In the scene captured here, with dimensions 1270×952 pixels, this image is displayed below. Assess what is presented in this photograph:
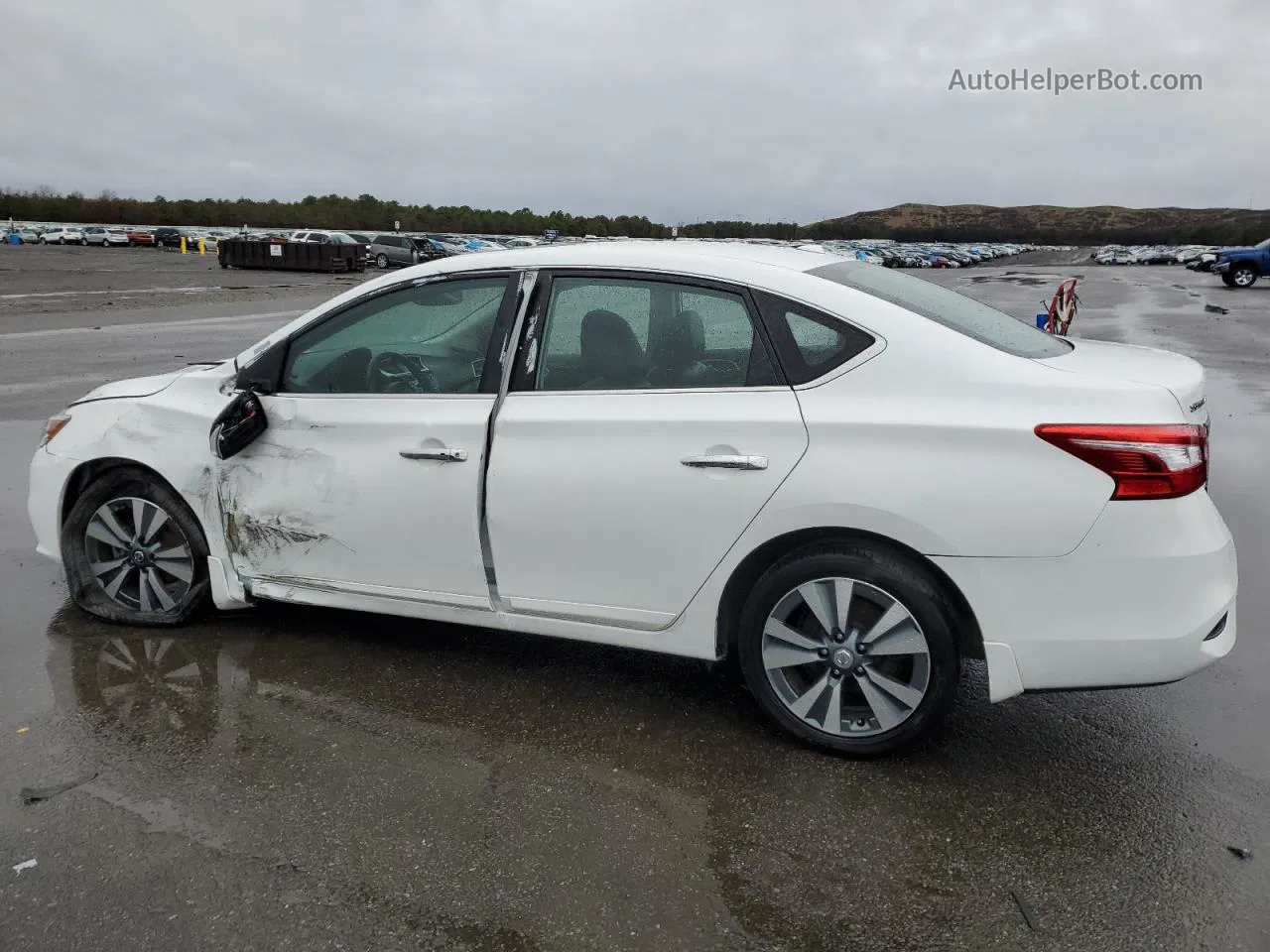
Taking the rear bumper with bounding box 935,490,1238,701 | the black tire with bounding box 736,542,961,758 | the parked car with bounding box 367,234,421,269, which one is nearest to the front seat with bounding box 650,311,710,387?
the black tire with bounding box 736,542,961,758

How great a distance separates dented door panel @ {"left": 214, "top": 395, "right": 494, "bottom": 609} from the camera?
147 inches

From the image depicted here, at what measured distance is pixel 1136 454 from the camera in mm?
2979

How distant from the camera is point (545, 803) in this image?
317 cm

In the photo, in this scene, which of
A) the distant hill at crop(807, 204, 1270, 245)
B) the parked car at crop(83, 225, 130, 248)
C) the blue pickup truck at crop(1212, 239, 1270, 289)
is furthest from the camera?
the distant hill at crop(807, 204, 1270, 245)

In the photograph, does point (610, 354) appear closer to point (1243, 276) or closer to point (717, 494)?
point (717, 494)

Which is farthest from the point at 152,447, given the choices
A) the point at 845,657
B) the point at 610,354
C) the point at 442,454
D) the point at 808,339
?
the point at 845,657

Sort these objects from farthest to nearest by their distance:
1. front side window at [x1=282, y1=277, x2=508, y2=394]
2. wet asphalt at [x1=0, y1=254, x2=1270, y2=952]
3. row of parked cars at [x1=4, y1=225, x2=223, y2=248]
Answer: row of parked cars at [x1=4, y1=225, x2=223, y2=248] → front side window at [x1=282, y1=277, x2=508, y2=394] → wet asphalt at [x1=0, y1=254, x2=1270, y2=952]

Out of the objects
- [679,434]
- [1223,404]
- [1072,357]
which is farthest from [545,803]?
[1223,404]

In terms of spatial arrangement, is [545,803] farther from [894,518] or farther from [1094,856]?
[1094,856]

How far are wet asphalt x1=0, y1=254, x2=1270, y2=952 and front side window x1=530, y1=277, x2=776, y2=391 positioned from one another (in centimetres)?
123

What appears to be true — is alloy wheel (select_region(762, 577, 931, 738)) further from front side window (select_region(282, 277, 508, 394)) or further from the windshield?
front side window (select_region(282, 277, 508, 394))

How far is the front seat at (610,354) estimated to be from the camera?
3621 millimetres

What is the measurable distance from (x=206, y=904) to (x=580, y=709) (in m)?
1.49

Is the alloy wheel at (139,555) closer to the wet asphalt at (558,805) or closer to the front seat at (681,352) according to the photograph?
the wet asphalt at (558,805)
